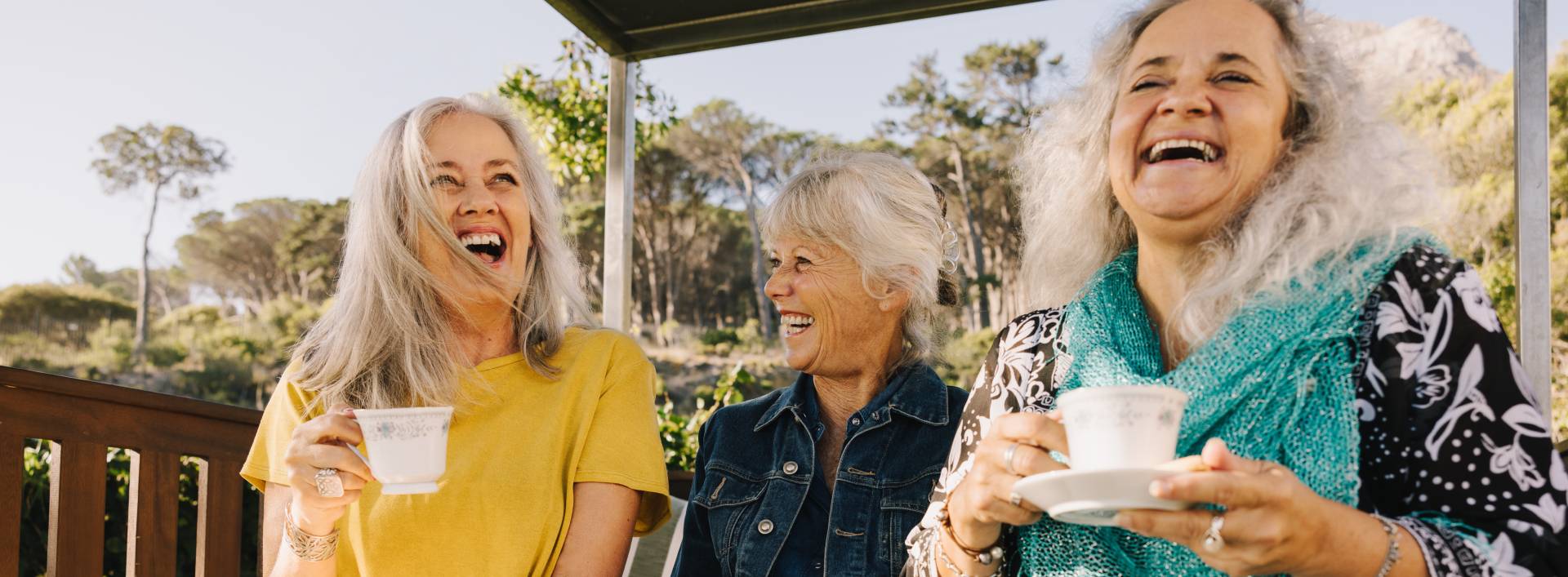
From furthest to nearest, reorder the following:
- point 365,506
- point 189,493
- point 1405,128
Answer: point 189,493, point 365,506, point 1405,128

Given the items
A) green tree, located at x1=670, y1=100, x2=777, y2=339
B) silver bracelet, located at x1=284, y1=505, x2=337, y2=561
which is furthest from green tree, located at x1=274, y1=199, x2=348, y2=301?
silver bracelet, located at x1=284, y1=505, x2=337, y2=561

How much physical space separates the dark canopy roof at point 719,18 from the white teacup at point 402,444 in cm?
215

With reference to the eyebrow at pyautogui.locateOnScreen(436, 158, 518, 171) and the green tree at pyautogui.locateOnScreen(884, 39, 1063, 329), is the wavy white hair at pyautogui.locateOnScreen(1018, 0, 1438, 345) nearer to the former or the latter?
the eyebrow at pyautogui.locateOnScreen(436, 158, 518, 171)

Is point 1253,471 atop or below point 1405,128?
below

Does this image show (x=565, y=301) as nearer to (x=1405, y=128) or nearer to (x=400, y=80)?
(x=1405, y=128)

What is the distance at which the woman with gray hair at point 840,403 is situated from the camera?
89.3 inches

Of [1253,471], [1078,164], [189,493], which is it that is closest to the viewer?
[1253,471]

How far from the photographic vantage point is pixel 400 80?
1928 cm

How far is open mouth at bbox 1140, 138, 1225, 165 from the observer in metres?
1.47

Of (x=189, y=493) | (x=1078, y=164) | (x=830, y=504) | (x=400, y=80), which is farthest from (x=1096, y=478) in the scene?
(x=400, y=80)

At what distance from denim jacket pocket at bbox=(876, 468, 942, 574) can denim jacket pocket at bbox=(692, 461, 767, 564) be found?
0.91 ft

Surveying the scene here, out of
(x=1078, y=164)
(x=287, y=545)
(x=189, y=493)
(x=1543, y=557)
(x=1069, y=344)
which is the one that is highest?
(x=1078, y=164)

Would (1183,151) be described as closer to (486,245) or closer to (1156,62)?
(1156,62)

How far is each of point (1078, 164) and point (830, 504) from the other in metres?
0.90
